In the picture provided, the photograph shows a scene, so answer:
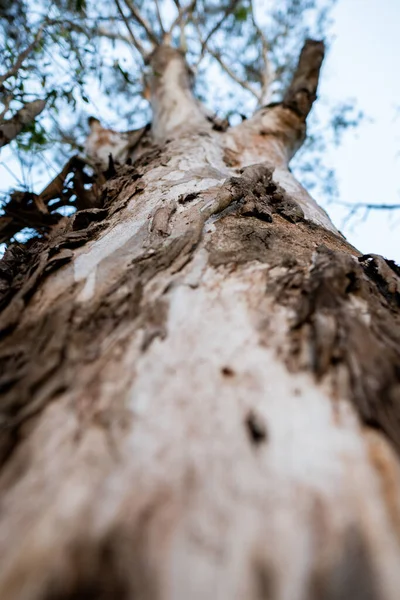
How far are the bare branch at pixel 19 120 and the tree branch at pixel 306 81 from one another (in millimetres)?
1832

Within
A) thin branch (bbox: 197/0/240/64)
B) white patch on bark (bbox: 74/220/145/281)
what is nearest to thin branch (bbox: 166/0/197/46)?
thin branch (bbox: 197/0/240/64)

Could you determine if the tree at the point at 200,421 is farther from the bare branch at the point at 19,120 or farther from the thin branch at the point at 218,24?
the thin branch at the point at 218,24

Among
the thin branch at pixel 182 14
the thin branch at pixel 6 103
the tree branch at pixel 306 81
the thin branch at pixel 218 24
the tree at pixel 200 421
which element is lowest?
the tree at pixel 200 421

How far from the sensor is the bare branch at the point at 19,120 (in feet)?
Answer: 7.17

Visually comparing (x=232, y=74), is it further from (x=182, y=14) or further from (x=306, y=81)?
(x=306, y=81)

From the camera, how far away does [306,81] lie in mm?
3012

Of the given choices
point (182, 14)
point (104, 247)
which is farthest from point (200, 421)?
point (182, 14)

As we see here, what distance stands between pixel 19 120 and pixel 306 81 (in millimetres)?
2238

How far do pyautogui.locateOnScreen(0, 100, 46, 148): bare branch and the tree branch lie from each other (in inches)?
72.1

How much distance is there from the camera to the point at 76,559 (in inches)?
14.9

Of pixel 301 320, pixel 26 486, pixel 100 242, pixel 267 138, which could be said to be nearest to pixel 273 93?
pixel 267 138

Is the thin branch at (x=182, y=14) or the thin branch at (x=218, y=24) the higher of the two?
the thin branch at (x=218, y=24)

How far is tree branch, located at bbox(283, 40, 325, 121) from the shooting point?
2.90 meters

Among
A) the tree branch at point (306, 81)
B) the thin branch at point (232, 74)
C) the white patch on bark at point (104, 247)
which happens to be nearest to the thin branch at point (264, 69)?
the thin branch at point (232, 74)
